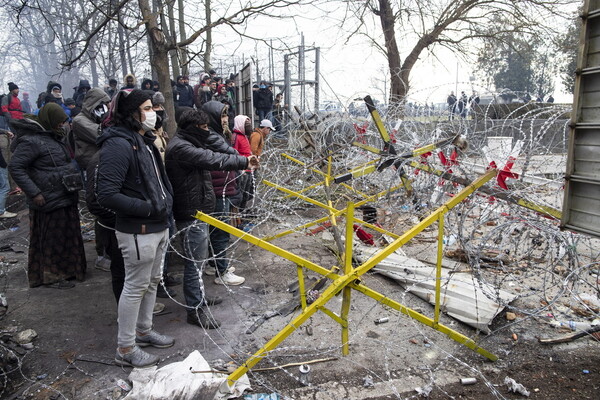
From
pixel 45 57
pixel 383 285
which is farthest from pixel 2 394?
pixel 45 57

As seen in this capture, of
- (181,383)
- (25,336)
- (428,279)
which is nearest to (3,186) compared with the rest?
(25,336)

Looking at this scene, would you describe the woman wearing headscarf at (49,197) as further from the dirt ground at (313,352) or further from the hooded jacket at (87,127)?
the dirt ground at (313,352)

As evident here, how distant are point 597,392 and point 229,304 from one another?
2.90 meters

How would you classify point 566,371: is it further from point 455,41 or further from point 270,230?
point 455,41

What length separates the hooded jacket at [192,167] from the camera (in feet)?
10.8

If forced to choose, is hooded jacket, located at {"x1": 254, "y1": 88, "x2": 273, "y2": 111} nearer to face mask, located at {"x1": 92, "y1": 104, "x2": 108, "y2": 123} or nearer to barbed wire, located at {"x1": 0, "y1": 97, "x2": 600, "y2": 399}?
barbed wire, located at {"x1": 0, "y1": 97, "x2": 600, "y2": 399}

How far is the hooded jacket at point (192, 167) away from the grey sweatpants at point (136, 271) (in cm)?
51

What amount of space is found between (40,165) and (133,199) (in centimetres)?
200

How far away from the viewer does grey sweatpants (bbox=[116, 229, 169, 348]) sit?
2.72 meters

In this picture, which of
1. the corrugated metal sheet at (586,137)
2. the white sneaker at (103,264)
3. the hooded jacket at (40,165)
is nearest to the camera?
the corrugated metal sheet at (586,137)

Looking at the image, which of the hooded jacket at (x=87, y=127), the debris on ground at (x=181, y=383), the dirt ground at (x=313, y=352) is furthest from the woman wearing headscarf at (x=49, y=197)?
the debris on ground at (x=181, y=383)

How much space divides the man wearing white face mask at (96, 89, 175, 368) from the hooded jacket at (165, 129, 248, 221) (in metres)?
0.37

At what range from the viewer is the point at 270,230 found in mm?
6188

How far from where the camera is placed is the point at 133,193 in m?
2.74
